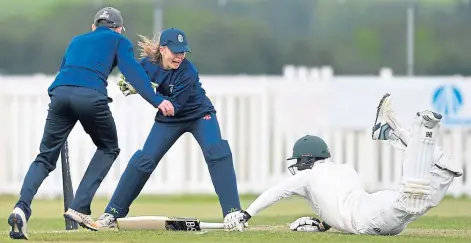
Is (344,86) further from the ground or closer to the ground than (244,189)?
further from the ground

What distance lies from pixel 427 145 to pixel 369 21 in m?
11.1

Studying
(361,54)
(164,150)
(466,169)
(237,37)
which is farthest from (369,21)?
(164,150)

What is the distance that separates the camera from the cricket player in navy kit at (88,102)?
388 inches

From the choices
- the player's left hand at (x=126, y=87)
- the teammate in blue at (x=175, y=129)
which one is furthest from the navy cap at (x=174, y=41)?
the player's left hand at (x=126, y=87)

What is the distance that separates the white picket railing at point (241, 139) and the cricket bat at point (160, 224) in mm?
7381

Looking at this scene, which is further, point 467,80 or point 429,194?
point 467,80

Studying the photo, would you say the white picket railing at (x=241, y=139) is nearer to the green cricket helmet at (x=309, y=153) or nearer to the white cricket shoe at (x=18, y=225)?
the green cricket helmet at (x=309, y=153)

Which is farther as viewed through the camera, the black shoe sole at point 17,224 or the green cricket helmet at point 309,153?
the green cricket helmet at point 309,153

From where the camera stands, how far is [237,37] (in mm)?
20484

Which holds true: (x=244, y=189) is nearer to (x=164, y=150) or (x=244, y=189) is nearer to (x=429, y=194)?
(x=164, y=150)

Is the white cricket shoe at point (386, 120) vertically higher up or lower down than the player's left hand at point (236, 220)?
higher up

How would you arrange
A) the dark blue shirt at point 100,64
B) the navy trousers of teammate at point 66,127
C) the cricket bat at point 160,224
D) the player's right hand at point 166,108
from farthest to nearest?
the cricket bat at point 160,224
the player's right hand at point 166,108
the dark blue shirt at point 100,64
the navy trousers of teammate at point 66,127

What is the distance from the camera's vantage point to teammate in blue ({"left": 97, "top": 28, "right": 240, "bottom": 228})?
10789mm

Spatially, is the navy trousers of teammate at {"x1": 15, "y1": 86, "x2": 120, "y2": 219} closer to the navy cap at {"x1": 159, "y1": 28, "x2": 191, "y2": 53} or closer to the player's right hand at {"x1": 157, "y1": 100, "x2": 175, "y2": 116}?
the player's right hand at {"x1": 157, "y1": 100, "x2": 175, "y2": 116}
